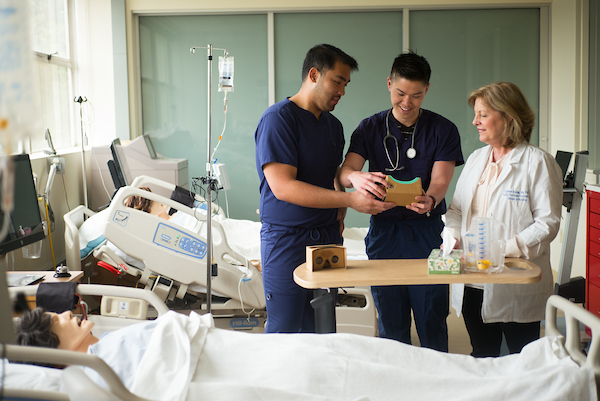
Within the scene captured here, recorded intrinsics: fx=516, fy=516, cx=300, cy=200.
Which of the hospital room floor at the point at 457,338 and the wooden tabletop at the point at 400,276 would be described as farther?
the hospital room floor at the point at 457,338

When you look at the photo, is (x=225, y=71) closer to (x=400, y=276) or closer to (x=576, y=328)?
(x=400, y=276)

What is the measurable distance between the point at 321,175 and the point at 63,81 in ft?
10.8

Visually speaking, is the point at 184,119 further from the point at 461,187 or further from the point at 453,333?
the point at 461,187

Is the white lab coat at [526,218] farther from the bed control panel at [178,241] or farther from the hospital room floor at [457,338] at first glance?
the bed control panel at [178,241]

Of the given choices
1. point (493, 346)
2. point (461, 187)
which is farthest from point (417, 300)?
point (461, 187)

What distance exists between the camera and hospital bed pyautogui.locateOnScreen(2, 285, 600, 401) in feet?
4.02

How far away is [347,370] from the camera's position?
4.38ft

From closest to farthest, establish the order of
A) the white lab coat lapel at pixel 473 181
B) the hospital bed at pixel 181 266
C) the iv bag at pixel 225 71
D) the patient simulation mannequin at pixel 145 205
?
the white lab coat lapel at pixel 473 181 → the hospital bed at pixel 181 266 → the iv bag at pixel 225 71 → the patient simulation mannequin at pixel 145 205

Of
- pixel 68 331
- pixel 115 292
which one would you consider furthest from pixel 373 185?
pixel 68 331

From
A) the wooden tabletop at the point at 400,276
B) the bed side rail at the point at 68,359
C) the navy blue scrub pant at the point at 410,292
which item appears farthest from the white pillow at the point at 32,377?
the navy blue scrub pant at the point at 410,292

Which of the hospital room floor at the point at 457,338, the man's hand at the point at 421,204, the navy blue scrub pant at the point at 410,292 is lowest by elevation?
the hospital room floor at the point at 457,338

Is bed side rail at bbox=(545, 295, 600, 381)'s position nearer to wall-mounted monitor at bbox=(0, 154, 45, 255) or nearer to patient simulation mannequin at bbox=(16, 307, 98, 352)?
patient simulation mannequin at bbox=(16, 307, 98, 352)

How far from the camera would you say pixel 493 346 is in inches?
79.3

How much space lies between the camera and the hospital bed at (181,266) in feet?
8.46
